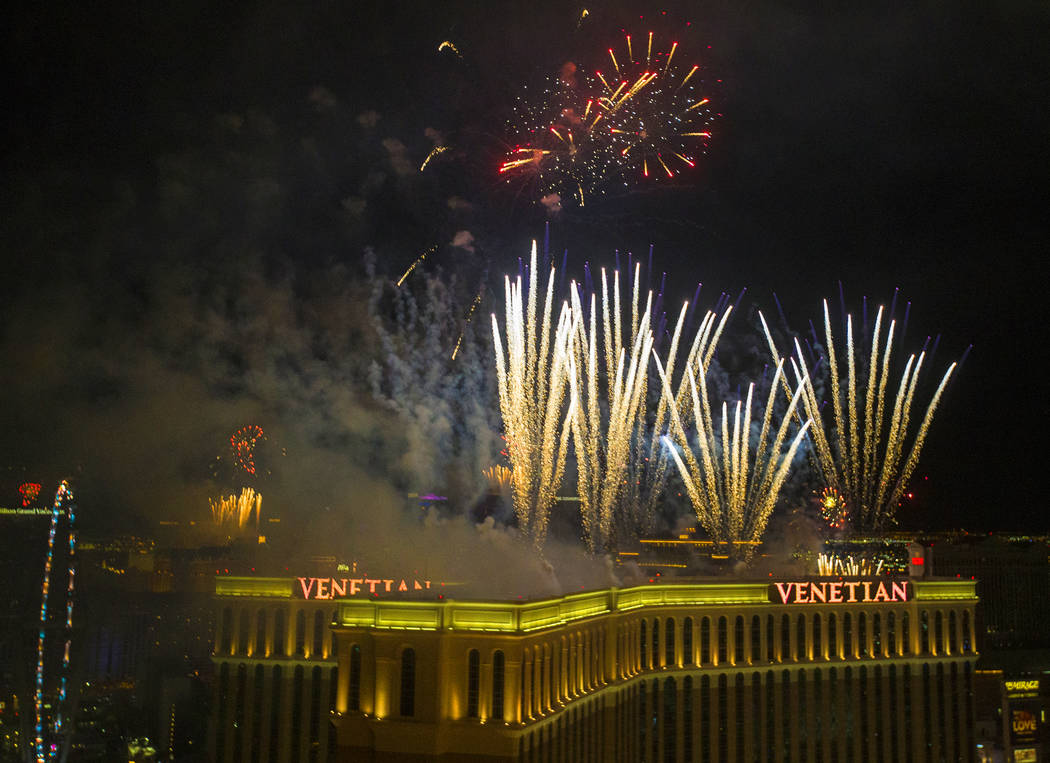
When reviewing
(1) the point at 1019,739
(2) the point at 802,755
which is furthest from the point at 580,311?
(1) the point at 1019,739

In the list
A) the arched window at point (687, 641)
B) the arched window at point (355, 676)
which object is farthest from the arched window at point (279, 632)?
the arched window at point (687, 641)

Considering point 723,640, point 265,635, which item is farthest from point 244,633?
point 723,640

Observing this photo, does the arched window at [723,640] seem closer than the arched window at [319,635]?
No

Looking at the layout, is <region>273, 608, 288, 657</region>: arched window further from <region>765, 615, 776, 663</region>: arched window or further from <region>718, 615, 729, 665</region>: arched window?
<region>765, 615, 776, 663</region>: arched window

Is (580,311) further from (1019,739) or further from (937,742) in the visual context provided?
(1019,739)

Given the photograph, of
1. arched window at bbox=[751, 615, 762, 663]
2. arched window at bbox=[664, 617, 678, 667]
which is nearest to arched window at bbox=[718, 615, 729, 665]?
arched window at bbox=[751, 615, 762, 663]

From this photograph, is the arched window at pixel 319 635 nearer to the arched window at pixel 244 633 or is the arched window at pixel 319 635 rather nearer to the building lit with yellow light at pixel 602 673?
the building lit with yellow light at pixel 602 673

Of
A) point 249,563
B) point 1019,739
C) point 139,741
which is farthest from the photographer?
point 1019,739
